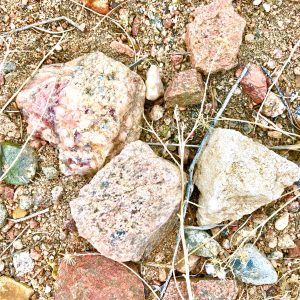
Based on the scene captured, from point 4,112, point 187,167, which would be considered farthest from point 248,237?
point 4,112

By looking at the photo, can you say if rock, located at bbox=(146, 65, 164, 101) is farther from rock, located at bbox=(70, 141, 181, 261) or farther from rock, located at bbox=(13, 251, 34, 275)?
rock, located at bbox=(13, 251, 34, 275)

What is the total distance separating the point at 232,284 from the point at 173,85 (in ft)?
2.58

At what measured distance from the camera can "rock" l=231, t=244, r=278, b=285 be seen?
2.38m

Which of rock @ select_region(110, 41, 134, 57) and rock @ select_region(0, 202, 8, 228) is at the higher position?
rock @ select_region(110, 41, 134, 57)

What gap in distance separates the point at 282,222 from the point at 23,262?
3.28ft

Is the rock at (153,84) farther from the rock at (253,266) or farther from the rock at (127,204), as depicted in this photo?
the rock at (253,266)

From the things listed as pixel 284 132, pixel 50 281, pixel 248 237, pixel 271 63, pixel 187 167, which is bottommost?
pixel 50 281

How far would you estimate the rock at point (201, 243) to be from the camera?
2.38 meters

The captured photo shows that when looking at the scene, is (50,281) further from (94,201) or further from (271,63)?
(271,63)

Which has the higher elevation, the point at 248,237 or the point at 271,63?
the point at 271,63

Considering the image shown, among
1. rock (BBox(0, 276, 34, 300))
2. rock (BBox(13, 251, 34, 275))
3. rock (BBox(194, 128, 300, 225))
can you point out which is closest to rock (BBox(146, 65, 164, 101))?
rock (BBox(194, 128, 300, 225))

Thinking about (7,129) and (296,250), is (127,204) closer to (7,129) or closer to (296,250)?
(7,129)

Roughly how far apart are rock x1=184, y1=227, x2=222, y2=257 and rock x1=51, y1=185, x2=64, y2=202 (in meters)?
0.50

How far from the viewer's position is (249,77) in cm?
240
